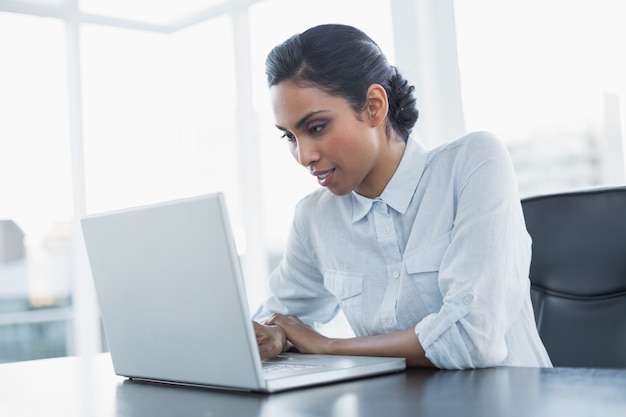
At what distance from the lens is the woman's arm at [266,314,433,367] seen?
50.0 inches

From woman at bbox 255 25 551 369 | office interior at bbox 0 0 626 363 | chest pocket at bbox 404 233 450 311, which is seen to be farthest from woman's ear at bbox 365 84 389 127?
office interior at bbox 0 0 626 363

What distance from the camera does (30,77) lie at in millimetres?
4219

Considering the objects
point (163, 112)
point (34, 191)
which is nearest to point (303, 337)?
point (34, 191)

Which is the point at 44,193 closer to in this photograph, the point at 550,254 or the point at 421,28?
the point at 421,28

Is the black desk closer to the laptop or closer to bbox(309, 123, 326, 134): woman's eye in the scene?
the laptop

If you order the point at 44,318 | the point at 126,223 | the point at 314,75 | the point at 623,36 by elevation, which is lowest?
the point at 44,318

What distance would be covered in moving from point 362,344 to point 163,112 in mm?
3640

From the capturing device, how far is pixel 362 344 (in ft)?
4.34

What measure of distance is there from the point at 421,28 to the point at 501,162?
2.02 metres

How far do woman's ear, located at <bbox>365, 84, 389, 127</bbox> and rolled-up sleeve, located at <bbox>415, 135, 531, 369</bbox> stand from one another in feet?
0.65

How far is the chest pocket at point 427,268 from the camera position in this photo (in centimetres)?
144

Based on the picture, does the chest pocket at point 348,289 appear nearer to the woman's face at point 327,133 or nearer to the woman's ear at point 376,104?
the woman's face at point 327,133

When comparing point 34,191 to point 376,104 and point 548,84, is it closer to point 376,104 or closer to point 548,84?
point 548,84

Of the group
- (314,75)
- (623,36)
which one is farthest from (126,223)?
(623,36)
